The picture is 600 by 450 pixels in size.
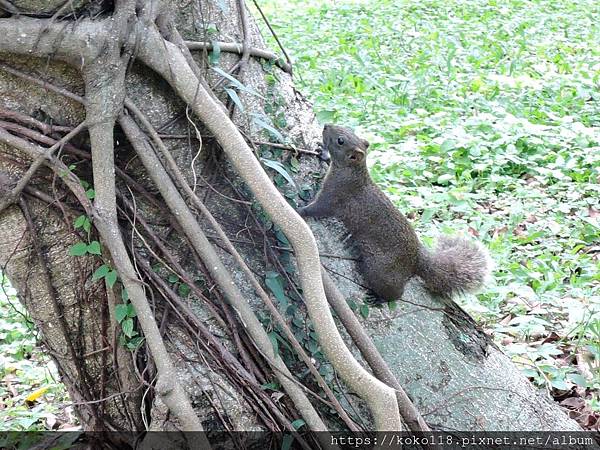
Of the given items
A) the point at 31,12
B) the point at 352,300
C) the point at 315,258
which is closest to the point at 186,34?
the point at 31,12

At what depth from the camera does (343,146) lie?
13.0 ft

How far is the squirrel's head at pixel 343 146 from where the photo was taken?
12.9 ft

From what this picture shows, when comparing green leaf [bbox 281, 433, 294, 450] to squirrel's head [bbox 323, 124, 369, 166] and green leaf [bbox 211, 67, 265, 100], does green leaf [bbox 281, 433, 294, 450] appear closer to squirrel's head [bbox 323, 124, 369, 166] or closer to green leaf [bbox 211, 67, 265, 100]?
green leaf [bbox 211, 67, 265, 100]

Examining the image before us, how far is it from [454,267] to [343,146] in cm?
84

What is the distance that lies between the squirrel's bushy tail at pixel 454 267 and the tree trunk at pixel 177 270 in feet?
1.41

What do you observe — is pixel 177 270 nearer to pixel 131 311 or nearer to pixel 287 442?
pixel 131 311

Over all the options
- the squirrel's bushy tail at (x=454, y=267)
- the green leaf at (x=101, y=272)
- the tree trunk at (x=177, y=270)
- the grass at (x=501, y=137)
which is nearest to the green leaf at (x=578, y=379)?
the grass at (x=501, y=137)

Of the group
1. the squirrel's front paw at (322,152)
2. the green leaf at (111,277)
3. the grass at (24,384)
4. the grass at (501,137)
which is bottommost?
the grass at (501,137)

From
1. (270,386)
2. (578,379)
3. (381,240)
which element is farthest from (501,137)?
(270,386)

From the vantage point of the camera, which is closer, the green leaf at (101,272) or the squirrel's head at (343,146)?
the green leaf at (101,272)

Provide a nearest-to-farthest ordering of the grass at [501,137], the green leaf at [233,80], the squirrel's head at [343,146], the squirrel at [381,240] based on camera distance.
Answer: the green leaf at [233,80] → the squirrel at [381,240] → the squirrel's head at [343,146] → the grass at [501,137]

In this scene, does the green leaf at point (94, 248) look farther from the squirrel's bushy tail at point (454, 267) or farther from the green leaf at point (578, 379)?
the green leaf at point (578, 379)

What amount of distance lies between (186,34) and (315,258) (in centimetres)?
94

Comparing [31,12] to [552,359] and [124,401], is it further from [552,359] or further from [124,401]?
[552,359]
